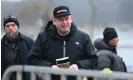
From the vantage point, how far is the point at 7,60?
16.4ft

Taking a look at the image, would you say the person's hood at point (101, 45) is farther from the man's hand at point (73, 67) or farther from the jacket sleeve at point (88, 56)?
the man's hand at point (73, 67)

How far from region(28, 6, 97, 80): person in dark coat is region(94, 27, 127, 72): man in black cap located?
0.70m

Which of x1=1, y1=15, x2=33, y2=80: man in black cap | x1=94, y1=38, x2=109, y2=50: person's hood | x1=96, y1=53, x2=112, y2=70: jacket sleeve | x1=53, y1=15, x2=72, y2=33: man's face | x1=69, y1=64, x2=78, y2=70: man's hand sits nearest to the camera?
x1=69, y1=64, x2=78, y2=70: man's hand

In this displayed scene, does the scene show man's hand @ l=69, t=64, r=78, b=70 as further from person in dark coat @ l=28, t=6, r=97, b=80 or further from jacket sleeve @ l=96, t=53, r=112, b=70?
jacket sleeve @ l=96, t=53, r=112, b=70

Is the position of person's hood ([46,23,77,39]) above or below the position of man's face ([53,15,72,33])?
below

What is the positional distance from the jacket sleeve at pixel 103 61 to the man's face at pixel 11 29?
111 centimetres

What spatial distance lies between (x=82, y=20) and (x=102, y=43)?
208 cm

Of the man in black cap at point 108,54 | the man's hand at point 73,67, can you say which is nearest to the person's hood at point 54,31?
the man's hand at point 73,67

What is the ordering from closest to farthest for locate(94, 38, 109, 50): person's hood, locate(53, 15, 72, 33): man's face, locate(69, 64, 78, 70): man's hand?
locate(69, 64, 78, 70): man's hand
locate(53, 15, 72, 33): man's face
locate(94, 38, 109, 50): person's hood

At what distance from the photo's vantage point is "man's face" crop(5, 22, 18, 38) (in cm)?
510

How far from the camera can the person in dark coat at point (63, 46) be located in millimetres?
4129

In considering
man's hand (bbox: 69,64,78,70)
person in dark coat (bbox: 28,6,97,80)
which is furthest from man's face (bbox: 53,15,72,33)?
man's hand (bbox: 69,64,78,70)

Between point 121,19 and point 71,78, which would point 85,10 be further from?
point 71,78

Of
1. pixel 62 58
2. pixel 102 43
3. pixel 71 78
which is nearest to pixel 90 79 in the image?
pixel 71 78
